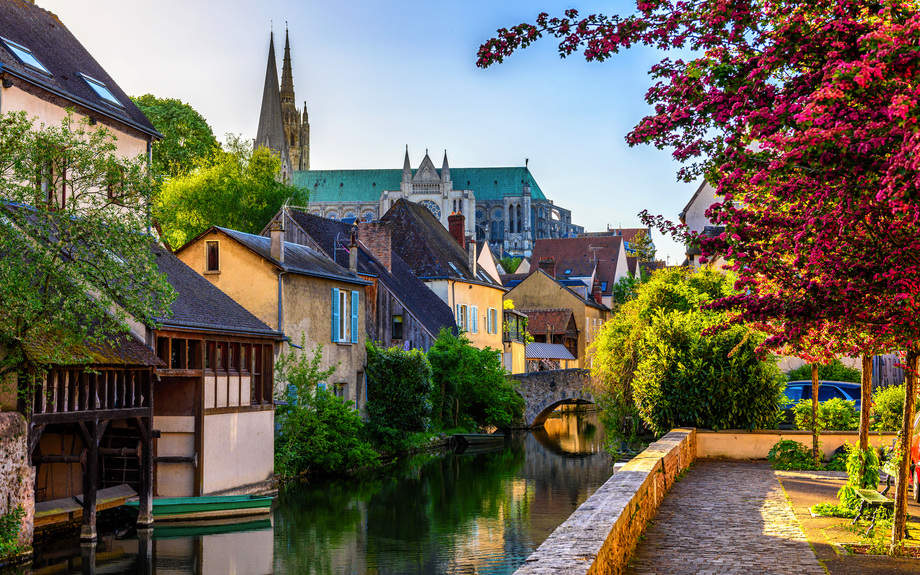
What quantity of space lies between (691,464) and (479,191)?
361ft

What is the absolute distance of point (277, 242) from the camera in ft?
78.2

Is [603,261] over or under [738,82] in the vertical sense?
over

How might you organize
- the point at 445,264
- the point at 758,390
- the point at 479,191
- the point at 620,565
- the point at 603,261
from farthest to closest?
the point at 479,191 → the point at 603,261 → the point at 445,264 → the point at 758,390 → the point at 620,565

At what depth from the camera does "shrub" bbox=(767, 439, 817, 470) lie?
49.8 feet

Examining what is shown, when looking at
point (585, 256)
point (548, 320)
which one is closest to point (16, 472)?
point (548, 320)

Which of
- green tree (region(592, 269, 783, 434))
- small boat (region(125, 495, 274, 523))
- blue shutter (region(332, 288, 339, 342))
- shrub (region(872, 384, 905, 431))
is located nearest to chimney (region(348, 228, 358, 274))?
blue shutter (region(332, 288, 339, 342))

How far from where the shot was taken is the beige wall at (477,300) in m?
39.2

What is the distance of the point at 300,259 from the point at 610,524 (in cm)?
1983

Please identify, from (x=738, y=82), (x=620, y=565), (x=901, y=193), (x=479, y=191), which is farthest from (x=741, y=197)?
(x=479, y=191)

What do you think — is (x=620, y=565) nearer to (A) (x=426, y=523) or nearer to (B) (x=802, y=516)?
(B) (x=802, y=516)

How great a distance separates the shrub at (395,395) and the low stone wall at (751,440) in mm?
13093

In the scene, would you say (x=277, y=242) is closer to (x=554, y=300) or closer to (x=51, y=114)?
(x=51, y=114)

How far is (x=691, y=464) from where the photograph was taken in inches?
621

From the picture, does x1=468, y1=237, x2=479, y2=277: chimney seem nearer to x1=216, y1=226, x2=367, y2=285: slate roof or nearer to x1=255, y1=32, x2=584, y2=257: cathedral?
x1=216, y1=226, x2=367, y2=285: slate roof
